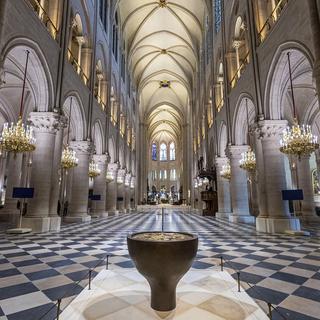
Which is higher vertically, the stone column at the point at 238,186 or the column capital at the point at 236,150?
the column capital at the point at 236,150

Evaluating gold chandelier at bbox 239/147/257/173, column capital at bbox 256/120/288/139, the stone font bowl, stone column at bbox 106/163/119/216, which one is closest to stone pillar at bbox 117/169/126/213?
stone column at bbox 106/163/119/216

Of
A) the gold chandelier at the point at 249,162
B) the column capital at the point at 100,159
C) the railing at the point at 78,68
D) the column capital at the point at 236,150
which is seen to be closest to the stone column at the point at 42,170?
the railing at the point at 78,68

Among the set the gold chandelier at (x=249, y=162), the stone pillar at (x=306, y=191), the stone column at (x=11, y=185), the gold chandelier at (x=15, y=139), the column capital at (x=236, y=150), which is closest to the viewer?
the gold chandelier at (x=15, y=139)

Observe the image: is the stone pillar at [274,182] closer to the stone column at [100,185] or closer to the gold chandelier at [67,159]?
the gold chandelier at [67,159]

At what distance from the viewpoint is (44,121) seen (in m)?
9.05

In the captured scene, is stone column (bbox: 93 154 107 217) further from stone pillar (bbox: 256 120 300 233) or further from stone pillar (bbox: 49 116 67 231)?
stone pillar (bbox: 256 120 300 233)

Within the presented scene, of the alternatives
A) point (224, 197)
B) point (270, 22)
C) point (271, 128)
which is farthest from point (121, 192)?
point (270, 22)

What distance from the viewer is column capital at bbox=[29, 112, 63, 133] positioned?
29.5ft

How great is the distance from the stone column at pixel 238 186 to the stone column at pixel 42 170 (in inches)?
368

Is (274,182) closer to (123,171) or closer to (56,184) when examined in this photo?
(56,184)

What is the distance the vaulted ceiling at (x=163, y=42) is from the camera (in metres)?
22.8

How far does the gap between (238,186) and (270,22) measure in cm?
809

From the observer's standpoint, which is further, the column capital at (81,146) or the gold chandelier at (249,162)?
the column capital at (81,146)

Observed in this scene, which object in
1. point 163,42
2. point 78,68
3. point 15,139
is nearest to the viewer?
point 15,139
